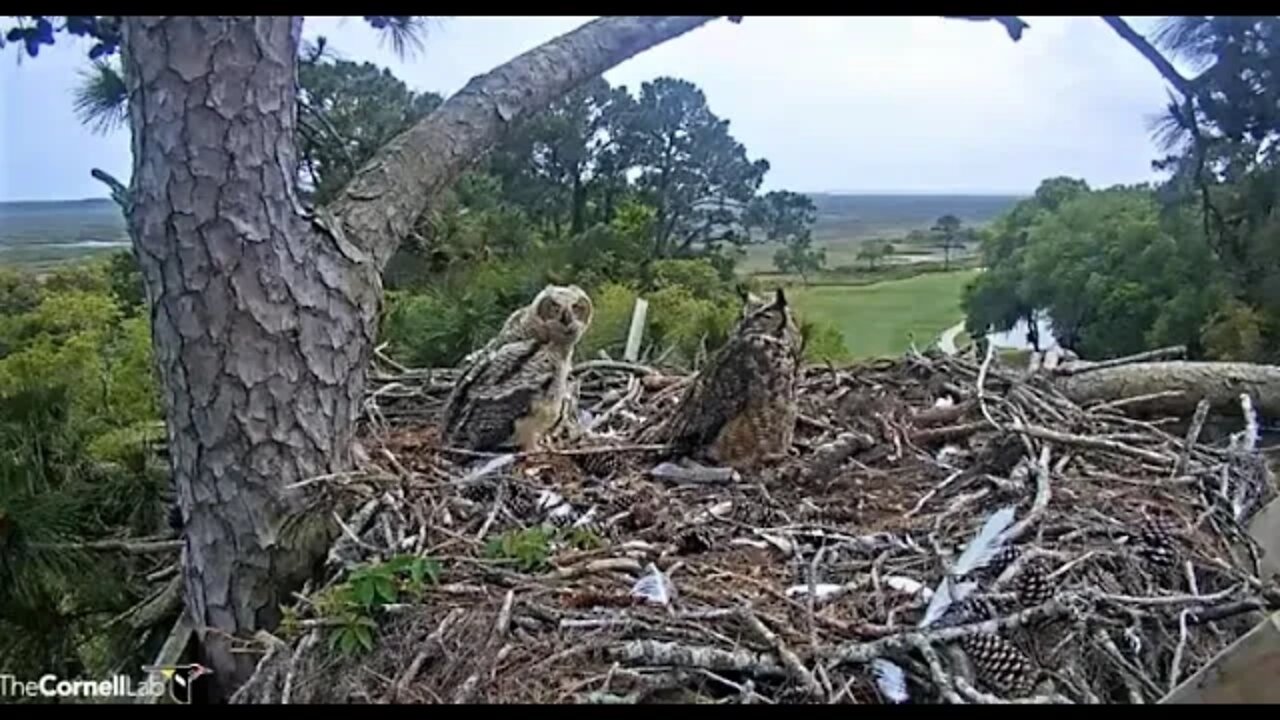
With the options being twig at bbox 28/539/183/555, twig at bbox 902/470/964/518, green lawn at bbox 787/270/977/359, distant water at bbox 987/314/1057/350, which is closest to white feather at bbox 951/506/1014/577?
twig at bbox 902/470/964/518

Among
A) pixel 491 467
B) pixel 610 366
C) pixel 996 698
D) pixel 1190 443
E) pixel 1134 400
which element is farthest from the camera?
pixel 610 366

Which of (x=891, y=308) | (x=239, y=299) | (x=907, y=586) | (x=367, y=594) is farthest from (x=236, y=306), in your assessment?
(x=891, y=308)

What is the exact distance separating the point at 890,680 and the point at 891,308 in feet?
2.84

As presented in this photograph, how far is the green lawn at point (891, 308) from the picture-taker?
1.60 metres

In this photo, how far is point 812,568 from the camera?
1.10 meters

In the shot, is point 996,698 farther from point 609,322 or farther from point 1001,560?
point 609,322

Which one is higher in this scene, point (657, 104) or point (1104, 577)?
point (657, 104)

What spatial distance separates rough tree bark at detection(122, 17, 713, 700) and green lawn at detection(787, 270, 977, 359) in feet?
2.24

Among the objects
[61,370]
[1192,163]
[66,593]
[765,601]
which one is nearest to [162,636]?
[66,593]

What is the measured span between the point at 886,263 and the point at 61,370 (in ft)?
3.80

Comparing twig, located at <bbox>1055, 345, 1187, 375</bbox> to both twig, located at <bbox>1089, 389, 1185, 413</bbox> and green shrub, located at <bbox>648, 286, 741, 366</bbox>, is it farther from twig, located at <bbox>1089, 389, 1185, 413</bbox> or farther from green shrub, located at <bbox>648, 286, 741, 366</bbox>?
green shrub, located at <bbox>648, 286, 741, 366</bbox>

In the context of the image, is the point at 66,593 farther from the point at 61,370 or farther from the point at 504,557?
the point at 504,557

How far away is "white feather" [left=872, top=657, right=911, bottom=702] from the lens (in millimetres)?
881

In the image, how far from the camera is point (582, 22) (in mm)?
1606
